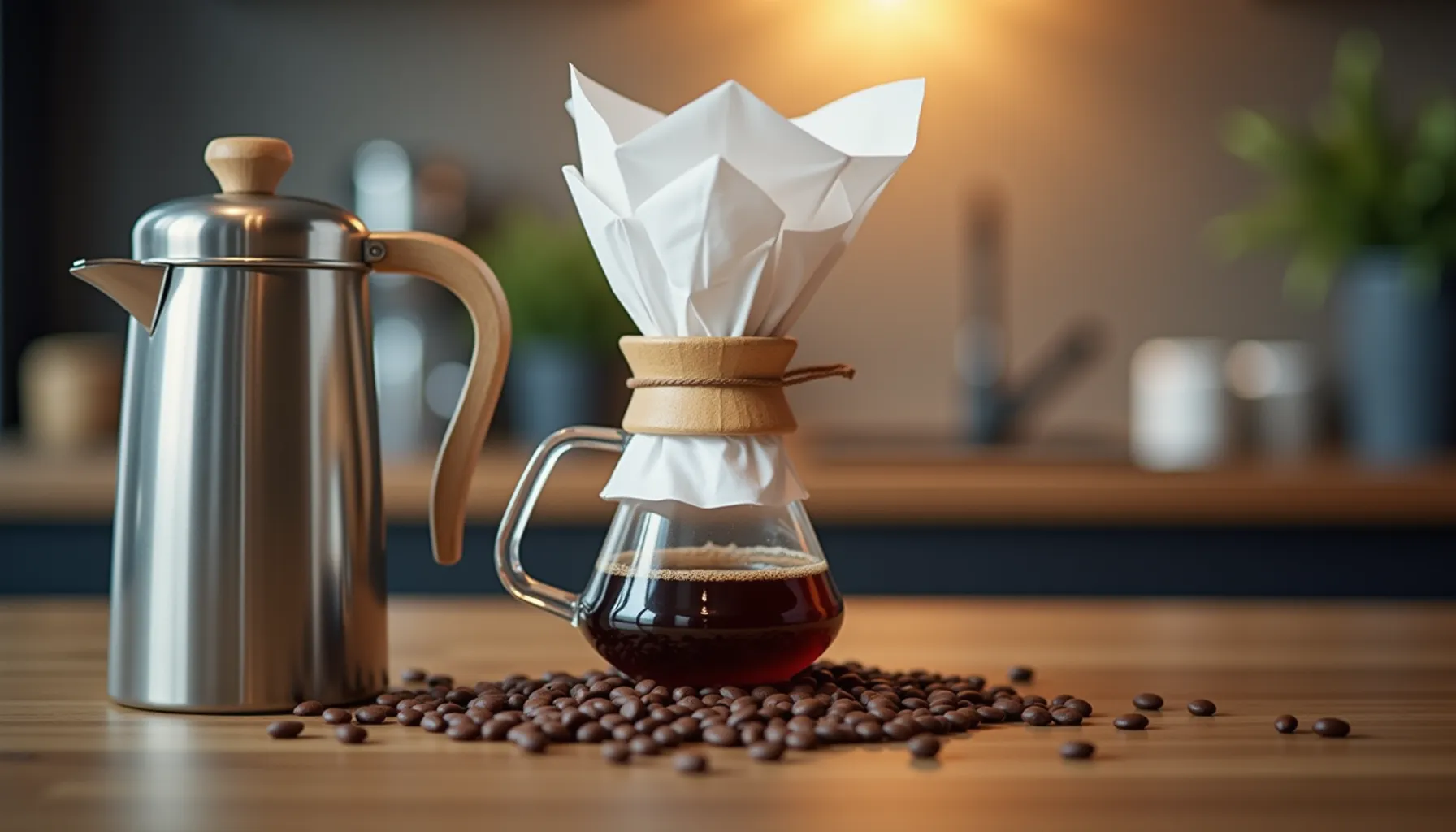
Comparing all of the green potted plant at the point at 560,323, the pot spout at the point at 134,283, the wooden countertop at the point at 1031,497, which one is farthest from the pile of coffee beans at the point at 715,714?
the green potted plant at the point at 560,323

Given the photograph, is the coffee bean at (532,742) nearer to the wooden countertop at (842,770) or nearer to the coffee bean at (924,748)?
the wooden countertop at (842,770)

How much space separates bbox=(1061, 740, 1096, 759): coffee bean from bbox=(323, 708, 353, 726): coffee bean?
1.13ft

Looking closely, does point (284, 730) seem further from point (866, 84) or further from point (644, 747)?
point (866, 84)

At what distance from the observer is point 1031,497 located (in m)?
1.96

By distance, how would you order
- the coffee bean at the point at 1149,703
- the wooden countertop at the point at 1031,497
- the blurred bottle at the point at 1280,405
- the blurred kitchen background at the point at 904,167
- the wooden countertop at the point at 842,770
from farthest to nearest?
1. the blurred kitchen background at the point at 904,167
2. the blurred bottle at the point at 1280,405
3. the wooden countertop at the point at 1031,497
4. the coffee bean at the point at 1149,703
5. the wooden countertop at the point at 842,770

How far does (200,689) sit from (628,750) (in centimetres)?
24

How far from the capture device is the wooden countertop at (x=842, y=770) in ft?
1.94

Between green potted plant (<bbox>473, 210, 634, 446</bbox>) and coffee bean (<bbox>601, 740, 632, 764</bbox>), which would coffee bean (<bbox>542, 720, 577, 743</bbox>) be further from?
green potted plant (<bbox>473, 210, 634, 446</bbox>)

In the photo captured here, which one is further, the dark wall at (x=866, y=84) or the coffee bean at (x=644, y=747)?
the dark wall at (x=866, y=84)

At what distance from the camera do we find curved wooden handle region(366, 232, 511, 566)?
838 millimetres

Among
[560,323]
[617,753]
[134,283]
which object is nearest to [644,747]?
[617,753]

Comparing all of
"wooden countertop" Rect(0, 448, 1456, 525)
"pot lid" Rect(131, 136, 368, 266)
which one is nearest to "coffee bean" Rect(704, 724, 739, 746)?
"pot lid" Rect(131, 136, 368, 266)

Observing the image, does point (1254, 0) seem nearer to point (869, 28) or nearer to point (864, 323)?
point (869, 28)

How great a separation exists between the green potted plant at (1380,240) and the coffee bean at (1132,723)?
1606mm
